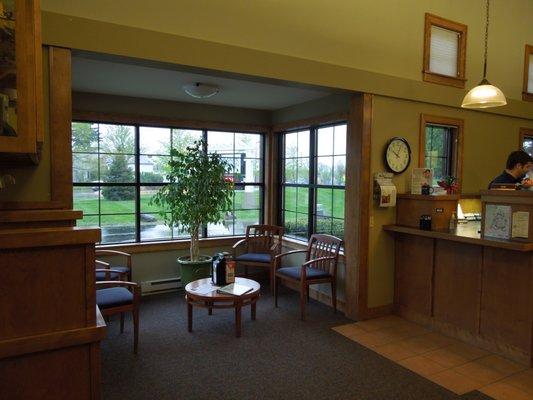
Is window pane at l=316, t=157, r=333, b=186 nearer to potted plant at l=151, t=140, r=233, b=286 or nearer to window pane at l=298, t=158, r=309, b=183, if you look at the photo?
window pane at l=298, t=158, r=309, b=183

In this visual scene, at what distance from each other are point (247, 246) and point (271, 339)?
6.49 ft

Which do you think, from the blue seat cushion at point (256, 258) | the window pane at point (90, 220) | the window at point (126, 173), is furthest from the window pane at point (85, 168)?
the blue seat cushion at point (256, 258)

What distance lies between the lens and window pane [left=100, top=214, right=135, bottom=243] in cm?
489

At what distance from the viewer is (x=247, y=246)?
213 inches

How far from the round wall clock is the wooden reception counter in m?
0.62

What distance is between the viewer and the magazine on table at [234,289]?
141 inches

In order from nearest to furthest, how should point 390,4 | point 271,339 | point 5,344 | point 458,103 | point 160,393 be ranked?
point 5,344
point 160,393
point 271,339
point 390,4
point 458,103

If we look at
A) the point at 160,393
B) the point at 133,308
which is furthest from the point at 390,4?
the point at 160,393

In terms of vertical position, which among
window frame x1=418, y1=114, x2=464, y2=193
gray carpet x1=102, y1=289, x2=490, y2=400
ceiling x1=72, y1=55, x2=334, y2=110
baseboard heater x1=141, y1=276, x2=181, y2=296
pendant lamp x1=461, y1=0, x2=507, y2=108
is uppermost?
ceiling x1=72, y1=55, x2=334, y2=110

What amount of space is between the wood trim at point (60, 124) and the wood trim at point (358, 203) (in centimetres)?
258

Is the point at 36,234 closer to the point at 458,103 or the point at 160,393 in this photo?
the point at 160,393

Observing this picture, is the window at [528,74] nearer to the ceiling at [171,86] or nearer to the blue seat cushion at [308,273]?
the ceiling at [171,86]

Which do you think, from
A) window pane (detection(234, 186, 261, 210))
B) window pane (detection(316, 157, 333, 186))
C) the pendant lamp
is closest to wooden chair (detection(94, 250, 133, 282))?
window pane (detection(234, 186, 261, 210))

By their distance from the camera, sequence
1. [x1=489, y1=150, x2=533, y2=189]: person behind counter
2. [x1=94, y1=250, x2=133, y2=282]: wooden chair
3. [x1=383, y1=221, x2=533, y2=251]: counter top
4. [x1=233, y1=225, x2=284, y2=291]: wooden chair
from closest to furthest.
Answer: [x1=383, y1=221, x2=533, y2=251]: counter top → [x1=489, y1=150, x2=533, y2=189]: person behind counter → [x1=94, y1=250, x2=133, y2=282]: wooden chair → [x1=233, y1=225, x2=284, y2=291]: wooden chair
